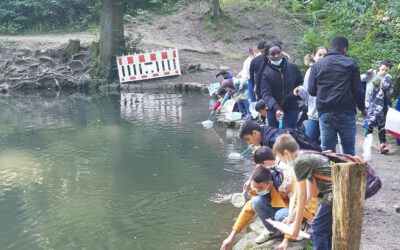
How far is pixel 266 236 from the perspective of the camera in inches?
201

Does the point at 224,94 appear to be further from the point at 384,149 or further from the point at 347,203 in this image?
the point at 347,203

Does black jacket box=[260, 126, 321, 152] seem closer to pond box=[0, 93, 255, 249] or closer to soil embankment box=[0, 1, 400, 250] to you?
pond box=[0, 93, 255, 249]

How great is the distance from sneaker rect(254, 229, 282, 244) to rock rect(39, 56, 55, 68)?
1648 cm

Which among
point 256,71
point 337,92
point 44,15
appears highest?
point 44,15

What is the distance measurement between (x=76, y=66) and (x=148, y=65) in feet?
9.27

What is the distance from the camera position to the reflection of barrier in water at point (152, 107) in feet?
43.4

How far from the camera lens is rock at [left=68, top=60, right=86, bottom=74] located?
66.3ft

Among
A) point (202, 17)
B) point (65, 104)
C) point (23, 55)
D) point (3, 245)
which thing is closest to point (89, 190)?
point (3, 245)

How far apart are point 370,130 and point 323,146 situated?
2.75 meters

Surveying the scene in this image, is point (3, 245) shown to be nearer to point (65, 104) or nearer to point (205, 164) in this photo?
point (205, 164)

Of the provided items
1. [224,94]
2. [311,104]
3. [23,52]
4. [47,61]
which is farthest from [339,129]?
[23,52]

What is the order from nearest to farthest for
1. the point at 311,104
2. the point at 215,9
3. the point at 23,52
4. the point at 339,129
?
1. the point at 339,129
2. the point at 311,104
3. the point at 23,52
4. the point at 215,9

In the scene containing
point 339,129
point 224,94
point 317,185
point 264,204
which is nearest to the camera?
point 317,185

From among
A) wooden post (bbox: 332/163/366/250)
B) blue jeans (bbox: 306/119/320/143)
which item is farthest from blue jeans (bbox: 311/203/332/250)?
blue jeans (bbox: 306/119/320/143)
